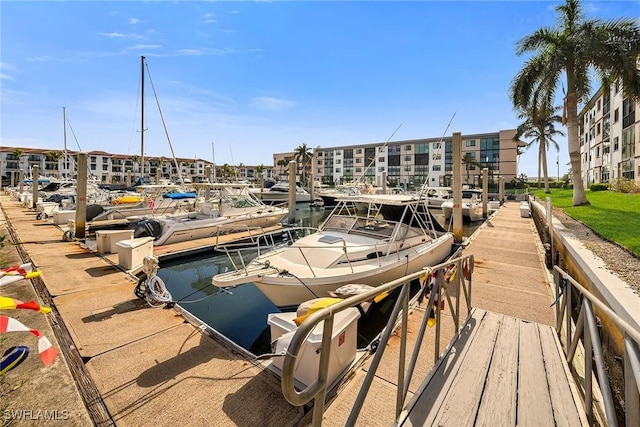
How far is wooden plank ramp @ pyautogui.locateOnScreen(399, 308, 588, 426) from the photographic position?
252cm

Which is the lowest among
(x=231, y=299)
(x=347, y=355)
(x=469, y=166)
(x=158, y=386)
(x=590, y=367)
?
(x=231, y=299)

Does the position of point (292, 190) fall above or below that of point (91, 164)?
below

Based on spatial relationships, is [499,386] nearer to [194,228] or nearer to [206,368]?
[206,368]

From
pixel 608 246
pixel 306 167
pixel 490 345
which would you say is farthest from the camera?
pixel 306 167

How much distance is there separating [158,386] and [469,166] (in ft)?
196

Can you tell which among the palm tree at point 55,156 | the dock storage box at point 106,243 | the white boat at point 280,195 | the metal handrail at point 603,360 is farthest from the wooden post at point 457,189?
the palm tree at point 55,156

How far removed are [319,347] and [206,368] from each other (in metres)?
1.55

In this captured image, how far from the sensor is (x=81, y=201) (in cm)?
1312

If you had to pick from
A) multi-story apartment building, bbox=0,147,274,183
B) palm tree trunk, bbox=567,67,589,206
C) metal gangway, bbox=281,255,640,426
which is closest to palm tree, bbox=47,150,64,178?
multi-story apartment building, bbox=0,147,274,183

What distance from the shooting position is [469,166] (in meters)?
54.8

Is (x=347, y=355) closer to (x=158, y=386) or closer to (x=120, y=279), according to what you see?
(x=158, y=386)

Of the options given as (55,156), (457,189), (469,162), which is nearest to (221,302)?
(457,189)

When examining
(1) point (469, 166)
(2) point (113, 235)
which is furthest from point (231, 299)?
(1) point (469, 166)

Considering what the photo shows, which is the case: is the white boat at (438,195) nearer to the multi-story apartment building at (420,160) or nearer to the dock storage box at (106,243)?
the multi-story apartment building at (420,160)
